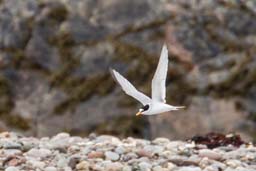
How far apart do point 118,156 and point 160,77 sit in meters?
1.51

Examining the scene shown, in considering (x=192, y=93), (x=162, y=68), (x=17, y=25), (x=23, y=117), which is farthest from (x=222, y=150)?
(x=17, y=25)

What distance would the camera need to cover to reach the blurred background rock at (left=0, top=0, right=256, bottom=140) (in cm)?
1623

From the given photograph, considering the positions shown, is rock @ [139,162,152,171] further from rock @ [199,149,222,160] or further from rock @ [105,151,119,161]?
rock @ [199,149,222,160]

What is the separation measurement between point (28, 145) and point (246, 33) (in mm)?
7610

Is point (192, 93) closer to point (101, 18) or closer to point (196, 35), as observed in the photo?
point (196, 35)

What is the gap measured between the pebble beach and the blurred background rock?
201 inches

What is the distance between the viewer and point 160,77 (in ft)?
29.3

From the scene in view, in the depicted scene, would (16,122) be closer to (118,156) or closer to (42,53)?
(42,53)

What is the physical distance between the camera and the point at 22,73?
17109 millimetres

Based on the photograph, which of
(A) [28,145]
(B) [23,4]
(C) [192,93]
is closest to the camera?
(A) [28,145]

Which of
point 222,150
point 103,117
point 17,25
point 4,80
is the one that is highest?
point 17,25

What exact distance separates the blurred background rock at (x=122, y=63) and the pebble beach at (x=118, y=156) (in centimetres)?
510

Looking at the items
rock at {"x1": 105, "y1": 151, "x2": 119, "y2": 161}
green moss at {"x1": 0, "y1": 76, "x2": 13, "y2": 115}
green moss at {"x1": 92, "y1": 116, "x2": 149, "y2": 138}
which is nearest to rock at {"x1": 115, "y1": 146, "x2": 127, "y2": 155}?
rock at {"x1": 105, "y1": 151, "x2": 119, "y2": 161}

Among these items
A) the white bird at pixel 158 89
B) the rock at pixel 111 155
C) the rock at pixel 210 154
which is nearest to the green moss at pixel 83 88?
the rock at pixel 210 154
